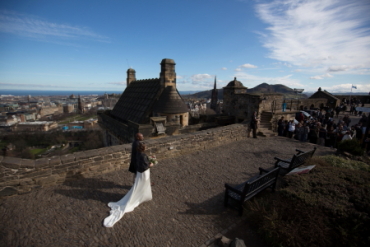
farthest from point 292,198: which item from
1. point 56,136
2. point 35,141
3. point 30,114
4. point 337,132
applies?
point 30,114

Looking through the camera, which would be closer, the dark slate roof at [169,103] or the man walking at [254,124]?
the man walking at [254,124]

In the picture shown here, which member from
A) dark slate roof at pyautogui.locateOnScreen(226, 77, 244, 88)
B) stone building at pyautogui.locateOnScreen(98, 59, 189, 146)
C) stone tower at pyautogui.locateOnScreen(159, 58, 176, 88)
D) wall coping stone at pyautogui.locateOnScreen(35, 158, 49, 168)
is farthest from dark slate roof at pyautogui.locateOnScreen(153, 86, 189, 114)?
wall coping stone at pyautogui.locateOnScreen(35, 158, 49, 168)

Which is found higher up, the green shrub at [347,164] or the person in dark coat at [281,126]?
the person in dark coat at [281,126]

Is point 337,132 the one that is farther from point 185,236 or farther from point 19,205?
point 19,205

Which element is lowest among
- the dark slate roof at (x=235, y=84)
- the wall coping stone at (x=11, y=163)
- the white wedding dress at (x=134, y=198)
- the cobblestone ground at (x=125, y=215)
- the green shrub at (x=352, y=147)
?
the cobblestone ground at (x=125, y=215)

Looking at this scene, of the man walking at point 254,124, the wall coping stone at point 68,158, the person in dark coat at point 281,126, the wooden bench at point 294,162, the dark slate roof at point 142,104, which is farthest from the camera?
the dark slate roof at point 142,104

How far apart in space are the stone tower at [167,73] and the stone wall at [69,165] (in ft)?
19.1

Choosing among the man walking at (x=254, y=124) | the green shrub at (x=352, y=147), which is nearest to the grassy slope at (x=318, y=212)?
the green shrub at (x=352, y=147)

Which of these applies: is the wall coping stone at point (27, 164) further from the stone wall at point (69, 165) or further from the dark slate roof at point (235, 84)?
the dark slate roof at point (235, 84)

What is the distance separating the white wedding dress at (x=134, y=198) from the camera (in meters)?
3.67

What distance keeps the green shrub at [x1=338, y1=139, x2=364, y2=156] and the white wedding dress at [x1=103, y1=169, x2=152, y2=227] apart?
8385mm

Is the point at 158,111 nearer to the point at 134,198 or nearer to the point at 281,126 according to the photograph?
the point at 134,198

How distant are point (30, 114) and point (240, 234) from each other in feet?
383

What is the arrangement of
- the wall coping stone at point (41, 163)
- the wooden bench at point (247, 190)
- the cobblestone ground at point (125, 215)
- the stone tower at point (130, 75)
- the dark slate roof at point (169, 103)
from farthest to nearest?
1. the stone tower at point (130, 75)
2. the dark slate roof at point (169, 103)
3. the wall coping stone at point (41, 163)
4. the wooden bench at point (247, 190)
5. the cobblestone ground at point (125, 215)
